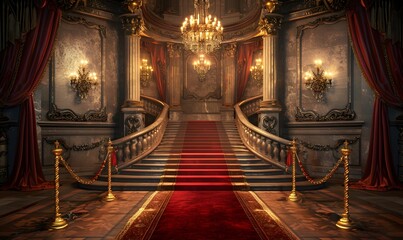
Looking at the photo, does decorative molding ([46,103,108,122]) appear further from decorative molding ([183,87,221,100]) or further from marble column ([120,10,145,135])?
decorative molding ([183,87,221,100])

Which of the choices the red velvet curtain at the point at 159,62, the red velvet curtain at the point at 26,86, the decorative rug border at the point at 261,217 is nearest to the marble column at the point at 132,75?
the red velvet curtain at the point at 159,62

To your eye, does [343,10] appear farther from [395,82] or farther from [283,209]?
[283,209]

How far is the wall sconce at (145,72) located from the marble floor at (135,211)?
737 cm

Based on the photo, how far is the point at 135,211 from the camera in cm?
584

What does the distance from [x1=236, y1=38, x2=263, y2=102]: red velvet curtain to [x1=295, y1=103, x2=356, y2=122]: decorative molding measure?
445 centimetres

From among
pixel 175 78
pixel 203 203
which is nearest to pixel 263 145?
pixel 203 203

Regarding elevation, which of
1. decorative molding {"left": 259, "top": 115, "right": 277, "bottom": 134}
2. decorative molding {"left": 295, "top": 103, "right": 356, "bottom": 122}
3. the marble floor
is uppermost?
decorative molding {"left": 295, "top": 103, "right": 356, "bottom": 122}

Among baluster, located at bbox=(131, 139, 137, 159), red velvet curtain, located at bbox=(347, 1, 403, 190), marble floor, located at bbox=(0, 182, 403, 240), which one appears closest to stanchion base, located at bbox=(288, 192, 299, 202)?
marble floor, located at bbox=(0, 182, 403, 240)

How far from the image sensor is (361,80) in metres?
9.73

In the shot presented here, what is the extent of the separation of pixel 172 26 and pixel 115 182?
9508mm

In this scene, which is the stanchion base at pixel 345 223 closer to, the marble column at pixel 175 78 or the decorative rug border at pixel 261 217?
the decorative rug border at pixel 261 217

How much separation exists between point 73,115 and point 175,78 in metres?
6.53

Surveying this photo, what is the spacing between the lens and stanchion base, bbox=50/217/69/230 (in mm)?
4838

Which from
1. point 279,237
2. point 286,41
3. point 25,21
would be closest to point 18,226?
point 279,237
